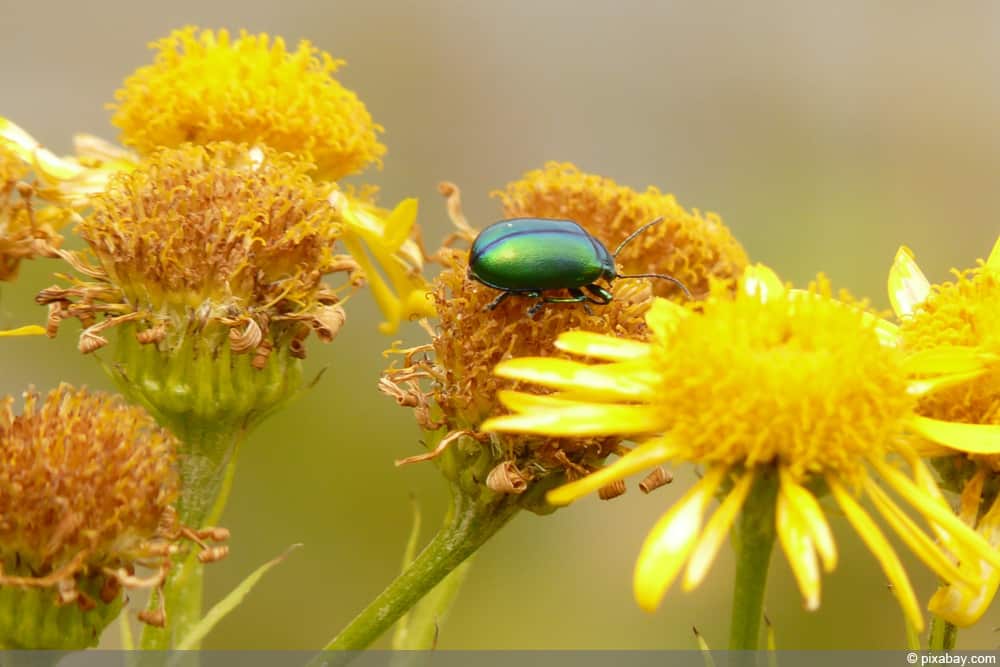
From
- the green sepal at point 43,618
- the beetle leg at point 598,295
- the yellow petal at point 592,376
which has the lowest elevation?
the green sepal at point 43,618

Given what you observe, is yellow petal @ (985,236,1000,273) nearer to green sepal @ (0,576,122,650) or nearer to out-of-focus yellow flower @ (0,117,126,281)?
green sepal @ (0,576,122,650)

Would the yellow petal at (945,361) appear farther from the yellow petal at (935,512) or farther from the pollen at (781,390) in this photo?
the yellow petal at (935,512)

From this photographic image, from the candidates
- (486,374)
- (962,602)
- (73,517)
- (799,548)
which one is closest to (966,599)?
(962,602)

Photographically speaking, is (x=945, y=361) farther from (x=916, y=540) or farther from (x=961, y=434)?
(x=916, y=540)

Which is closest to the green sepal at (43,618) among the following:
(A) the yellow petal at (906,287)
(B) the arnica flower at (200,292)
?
(B) the arnica flower at (200,292)

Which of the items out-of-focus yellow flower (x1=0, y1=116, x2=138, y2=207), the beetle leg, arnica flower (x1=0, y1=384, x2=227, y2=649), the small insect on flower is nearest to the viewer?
arnica flower (x1=0, y1=384, x2=227, y2=649)

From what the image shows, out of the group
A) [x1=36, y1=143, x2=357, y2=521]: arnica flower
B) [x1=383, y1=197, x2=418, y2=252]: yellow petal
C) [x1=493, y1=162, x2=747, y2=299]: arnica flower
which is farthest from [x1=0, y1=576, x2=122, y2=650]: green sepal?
[x1=493, y1=162, x2=747, y2=299]: arnica flower
